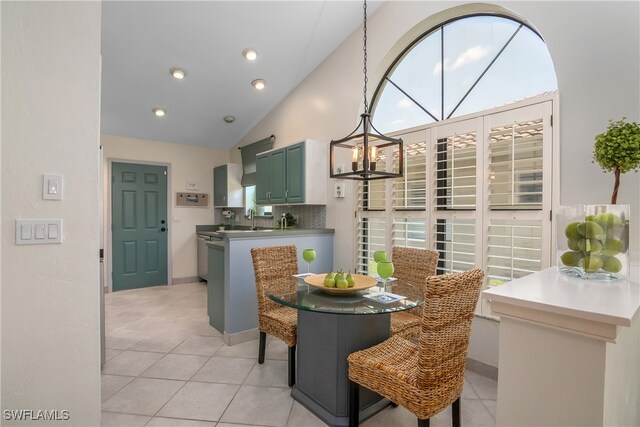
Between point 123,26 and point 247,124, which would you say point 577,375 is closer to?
point 123,26

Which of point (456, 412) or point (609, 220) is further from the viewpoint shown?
point (456, 412)

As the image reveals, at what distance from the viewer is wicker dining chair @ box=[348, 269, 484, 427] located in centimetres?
141

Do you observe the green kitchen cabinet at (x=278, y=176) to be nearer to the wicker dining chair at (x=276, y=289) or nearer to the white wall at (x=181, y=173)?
the wicker dining chair at (x=276, y=289)

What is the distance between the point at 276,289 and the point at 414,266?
3.72 feet

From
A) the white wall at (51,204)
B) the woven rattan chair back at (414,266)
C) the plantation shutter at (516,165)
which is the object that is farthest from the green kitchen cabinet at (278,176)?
the white wall at (51,204)

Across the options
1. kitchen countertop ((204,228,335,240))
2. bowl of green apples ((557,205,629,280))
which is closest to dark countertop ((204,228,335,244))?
kitchen countertop ((204,228,335,240))

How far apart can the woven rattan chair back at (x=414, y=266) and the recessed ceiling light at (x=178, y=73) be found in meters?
3.33

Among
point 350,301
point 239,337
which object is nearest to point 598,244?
point 350,301

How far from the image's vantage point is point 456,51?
287cm

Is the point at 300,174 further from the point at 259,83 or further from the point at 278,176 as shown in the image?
the point at 259,83

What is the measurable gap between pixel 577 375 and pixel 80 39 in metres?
2.31

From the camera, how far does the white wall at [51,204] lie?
4.70 ft

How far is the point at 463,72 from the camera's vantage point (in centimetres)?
282

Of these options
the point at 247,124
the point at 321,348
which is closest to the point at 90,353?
the point at 321,348
